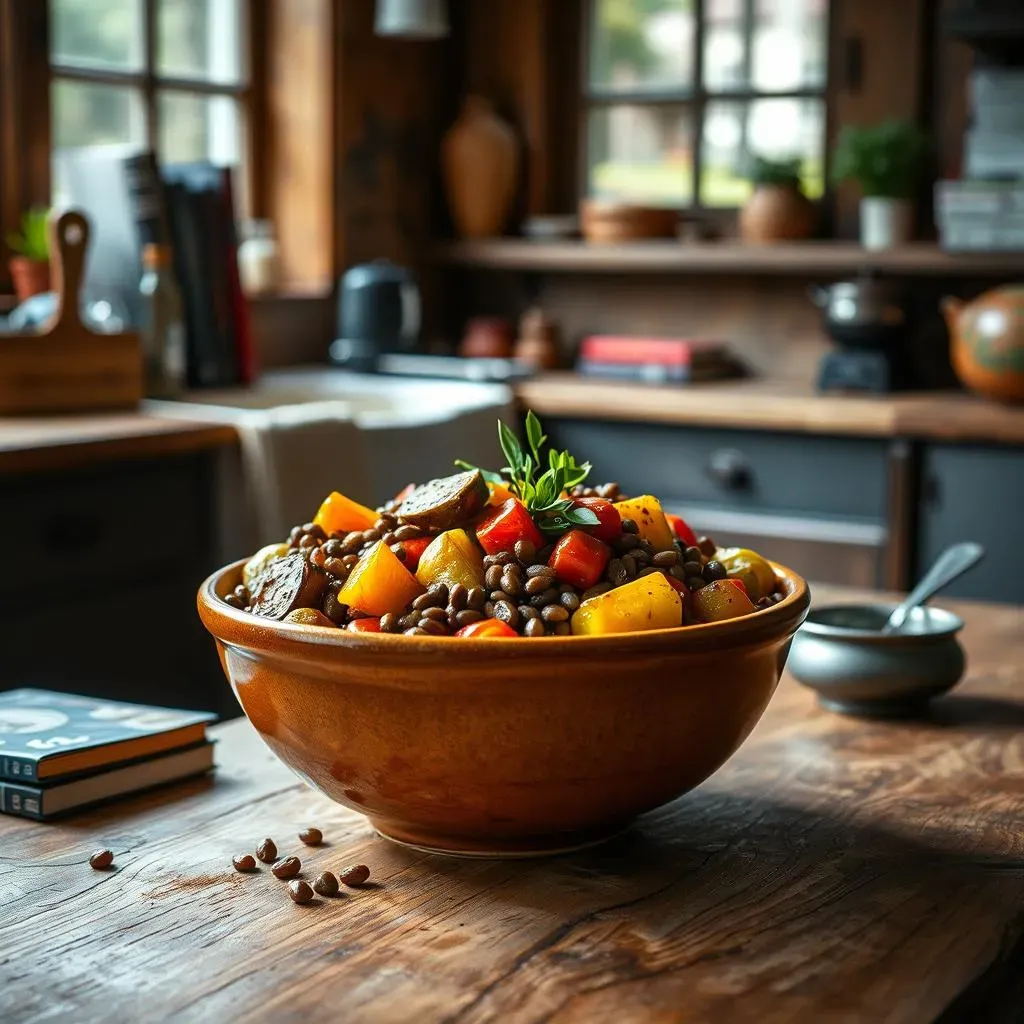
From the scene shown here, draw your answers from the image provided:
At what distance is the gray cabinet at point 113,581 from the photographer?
2.28 meters

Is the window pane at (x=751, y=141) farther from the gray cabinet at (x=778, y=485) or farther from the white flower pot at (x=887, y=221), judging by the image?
the gray cabinet at (x=778, y=485)

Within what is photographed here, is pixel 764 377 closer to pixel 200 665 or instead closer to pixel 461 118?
pixel 461 118

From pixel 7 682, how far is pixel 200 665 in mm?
471

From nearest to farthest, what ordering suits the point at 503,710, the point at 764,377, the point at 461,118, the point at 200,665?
the point at 503,710 < the point at 200,665 < the point at 764,377 < the point at 461,118

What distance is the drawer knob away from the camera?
123 inches

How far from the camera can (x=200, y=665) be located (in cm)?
270

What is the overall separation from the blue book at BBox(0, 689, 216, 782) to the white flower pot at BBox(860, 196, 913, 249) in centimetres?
254

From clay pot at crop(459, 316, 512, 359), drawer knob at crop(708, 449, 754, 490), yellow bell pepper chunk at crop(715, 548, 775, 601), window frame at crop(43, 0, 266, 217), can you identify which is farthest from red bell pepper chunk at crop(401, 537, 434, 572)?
clay pot at crop(459, 316, 512, 359)

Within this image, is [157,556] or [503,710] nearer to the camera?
[503,710]

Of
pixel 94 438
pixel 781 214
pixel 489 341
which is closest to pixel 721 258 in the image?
pixel 781 214

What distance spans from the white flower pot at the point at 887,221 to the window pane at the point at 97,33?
1.63 m

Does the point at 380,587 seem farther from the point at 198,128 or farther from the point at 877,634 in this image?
the point at 198,128

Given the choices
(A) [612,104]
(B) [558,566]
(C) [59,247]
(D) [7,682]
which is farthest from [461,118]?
(B) [558,566]

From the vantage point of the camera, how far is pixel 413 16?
3416mm
